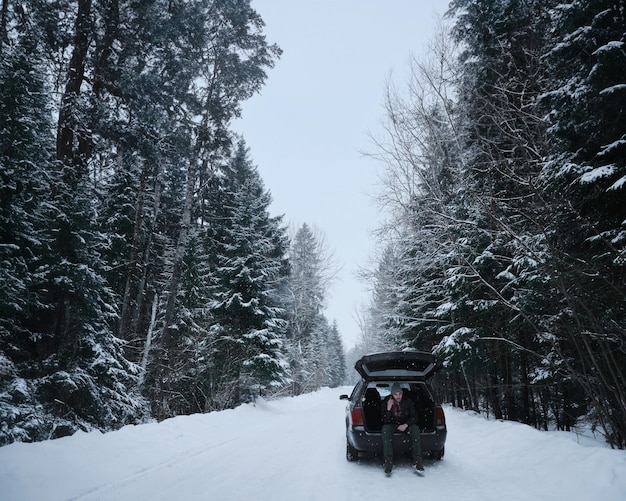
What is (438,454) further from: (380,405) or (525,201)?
(525,201)

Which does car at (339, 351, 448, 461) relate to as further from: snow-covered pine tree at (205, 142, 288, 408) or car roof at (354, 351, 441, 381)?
snow-covered pine tree at (205, 142, 288, 408)

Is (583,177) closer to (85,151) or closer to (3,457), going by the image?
(3,457)

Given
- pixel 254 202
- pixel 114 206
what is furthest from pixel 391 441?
pixel 114 206

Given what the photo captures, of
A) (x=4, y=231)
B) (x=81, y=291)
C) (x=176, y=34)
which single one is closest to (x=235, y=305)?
(x=81, y=291)

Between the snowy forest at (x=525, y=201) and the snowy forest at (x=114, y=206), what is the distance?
23.4ft

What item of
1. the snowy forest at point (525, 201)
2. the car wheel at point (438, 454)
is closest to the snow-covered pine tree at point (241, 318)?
the snowy forest at point (525, 201)

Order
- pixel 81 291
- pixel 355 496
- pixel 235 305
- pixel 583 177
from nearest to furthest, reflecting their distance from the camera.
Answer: pixel 355 496 → pixel 583 177 → pixel 81 291 → pixel 235 305

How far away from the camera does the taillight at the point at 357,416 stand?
611cm

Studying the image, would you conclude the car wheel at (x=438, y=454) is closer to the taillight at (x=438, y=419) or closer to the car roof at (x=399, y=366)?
the taillight at (x=438, y=419)

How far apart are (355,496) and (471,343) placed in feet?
26.5

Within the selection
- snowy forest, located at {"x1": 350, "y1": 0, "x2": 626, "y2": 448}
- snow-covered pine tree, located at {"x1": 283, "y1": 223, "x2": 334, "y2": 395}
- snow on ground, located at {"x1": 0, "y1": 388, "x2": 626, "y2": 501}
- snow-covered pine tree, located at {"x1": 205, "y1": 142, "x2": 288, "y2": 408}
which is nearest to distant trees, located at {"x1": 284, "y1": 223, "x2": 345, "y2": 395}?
snow-covered pine tree, located at {"x1": 283, "y1": 223, "x2": 334, "y2": 395}

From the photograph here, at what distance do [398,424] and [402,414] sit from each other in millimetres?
412

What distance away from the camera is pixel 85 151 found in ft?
38.3

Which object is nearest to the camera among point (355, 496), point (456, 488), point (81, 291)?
point (355, 496)
